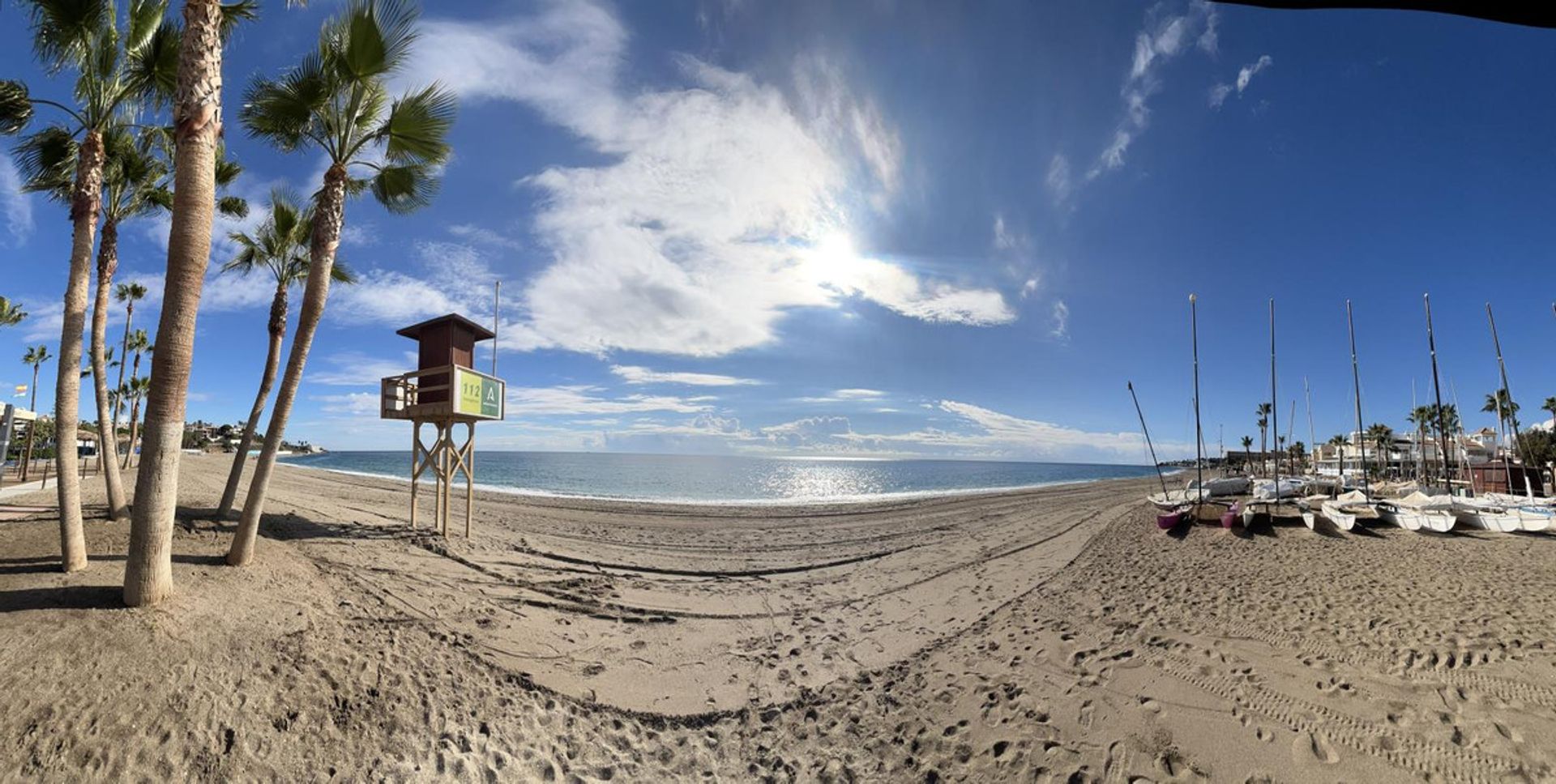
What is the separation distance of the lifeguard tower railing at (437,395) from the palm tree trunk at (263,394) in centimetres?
241

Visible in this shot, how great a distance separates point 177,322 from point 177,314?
0.08 m

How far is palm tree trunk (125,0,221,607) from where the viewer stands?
657cm

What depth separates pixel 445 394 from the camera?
1477 cm

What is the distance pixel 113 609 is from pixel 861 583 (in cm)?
1182

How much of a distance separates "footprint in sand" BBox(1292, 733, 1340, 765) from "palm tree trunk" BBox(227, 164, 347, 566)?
44.9 ft

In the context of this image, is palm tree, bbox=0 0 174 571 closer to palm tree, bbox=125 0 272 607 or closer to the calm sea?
palm tree, bbox=125 0 272 607

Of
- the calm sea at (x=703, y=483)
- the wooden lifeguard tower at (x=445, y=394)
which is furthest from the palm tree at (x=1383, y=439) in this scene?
the wooden lifeguard tower at (x=445, y=394)

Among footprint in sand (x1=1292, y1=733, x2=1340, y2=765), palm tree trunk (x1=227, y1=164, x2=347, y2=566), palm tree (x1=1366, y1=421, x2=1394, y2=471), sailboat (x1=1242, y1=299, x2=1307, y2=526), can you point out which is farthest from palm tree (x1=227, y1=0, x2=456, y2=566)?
palm tree (x1=1366, y1=421, x2=1394, y2=471)

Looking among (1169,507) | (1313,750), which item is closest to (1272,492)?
(1169,507)

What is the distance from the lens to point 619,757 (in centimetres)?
621

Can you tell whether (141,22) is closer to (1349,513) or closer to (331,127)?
(331,127)

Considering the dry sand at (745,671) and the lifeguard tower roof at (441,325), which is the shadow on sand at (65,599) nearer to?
the dry sand at (745,671)

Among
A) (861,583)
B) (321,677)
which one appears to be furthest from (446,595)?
(861,583)

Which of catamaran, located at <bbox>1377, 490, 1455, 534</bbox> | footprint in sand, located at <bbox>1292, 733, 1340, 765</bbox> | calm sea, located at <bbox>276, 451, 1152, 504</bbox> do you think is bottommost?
calm sea, located at <bbox>276, 451, 1152, 504</bbox>
